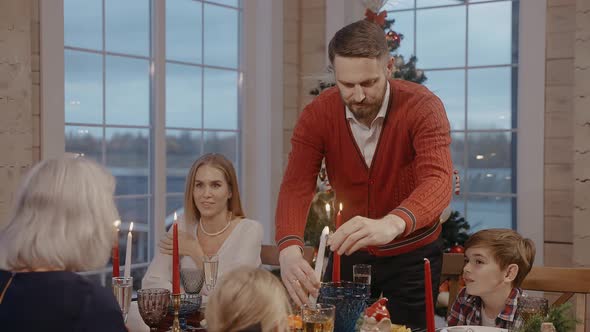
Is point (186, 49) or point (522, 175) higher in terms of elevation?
point (186, 49)

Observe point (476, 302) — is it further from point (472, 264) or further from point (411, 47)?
point (411, 47)

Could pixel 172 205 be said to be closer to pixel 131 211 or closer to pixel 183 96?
pixel 131 211

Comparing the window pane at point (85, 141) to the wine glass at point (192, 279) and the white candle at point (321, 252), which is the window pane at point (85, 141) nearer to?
the wine glass at point (192, 279)

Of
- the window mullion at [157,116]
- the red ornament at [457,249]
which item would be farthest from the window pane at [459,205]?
the window mullion at [157,116]

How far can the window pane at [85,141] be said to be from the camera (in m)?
3.75

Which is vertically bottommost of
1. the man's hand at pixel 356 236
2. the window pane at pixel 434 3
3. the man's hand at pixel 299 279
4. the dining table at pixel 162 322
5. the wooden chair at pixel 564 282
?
the dining table at pixel 162 322

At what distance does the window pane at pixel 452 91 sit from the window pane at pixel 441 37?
57 millimetres

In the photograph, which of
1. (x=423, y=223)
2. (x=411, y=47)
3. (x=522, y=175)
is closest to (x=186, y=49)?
(x=411, y=47)

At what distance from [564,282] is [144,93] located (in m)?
2.68

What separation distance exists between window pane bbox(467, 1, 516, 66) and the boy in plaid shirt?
2.16 m

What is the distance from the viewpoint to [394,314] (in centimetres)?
217

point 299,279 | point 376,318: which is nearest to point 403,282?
point 299,279

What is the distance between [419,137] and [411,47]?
2.70 metres

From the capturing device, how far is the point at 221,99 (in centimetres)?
470
